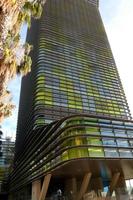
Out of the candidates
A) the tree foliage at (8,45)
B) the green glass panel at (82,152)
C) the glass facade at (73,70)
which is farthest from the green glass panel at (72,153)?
the glass facade at (73,70)

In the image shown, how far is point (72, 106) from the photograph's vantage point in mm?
64375

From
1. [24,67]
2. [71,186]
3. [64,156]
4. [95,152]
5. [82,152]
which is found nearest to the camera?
[24,67]

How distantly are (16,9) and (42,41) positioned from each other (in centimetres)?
6483

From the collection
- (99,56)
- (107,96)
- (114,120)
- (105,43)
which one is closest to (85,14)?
(105,43)

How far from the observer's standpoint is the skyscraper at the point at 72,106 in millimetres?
35844

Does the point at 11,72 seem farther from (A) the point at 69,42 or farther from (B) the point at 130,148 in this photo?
(A) the point at 69,42

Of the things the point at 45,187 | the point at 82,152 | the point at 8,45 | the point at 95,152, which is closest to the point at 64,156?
the point at 82,152

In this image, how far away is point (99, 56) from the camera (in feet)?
286

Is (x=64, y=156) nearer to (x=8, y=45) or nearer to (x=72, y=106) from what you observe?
(x=8, y=45)

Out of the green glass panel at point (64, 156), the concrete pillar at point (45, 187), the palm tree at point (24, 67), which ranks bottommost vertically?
the concrete pillar at point (45, 187)

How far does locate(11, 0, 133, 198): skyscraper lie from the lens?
35.8m

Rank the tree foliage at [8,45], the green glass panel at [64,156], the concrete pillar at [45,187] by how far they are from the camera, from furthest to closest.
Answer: the concrete pillar at [45,187] < the green glass panel at [64,156] < the tree foliage at [8,45]

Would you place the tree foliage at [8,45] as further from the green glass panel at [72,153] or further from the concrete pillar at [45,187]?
the concrete pillar at [45,187]

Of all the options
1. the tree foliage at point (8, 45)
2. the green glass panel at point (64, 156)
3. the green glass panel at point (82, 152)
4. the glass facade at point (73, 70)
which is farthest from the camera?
the glass facade at point (73, 70)
